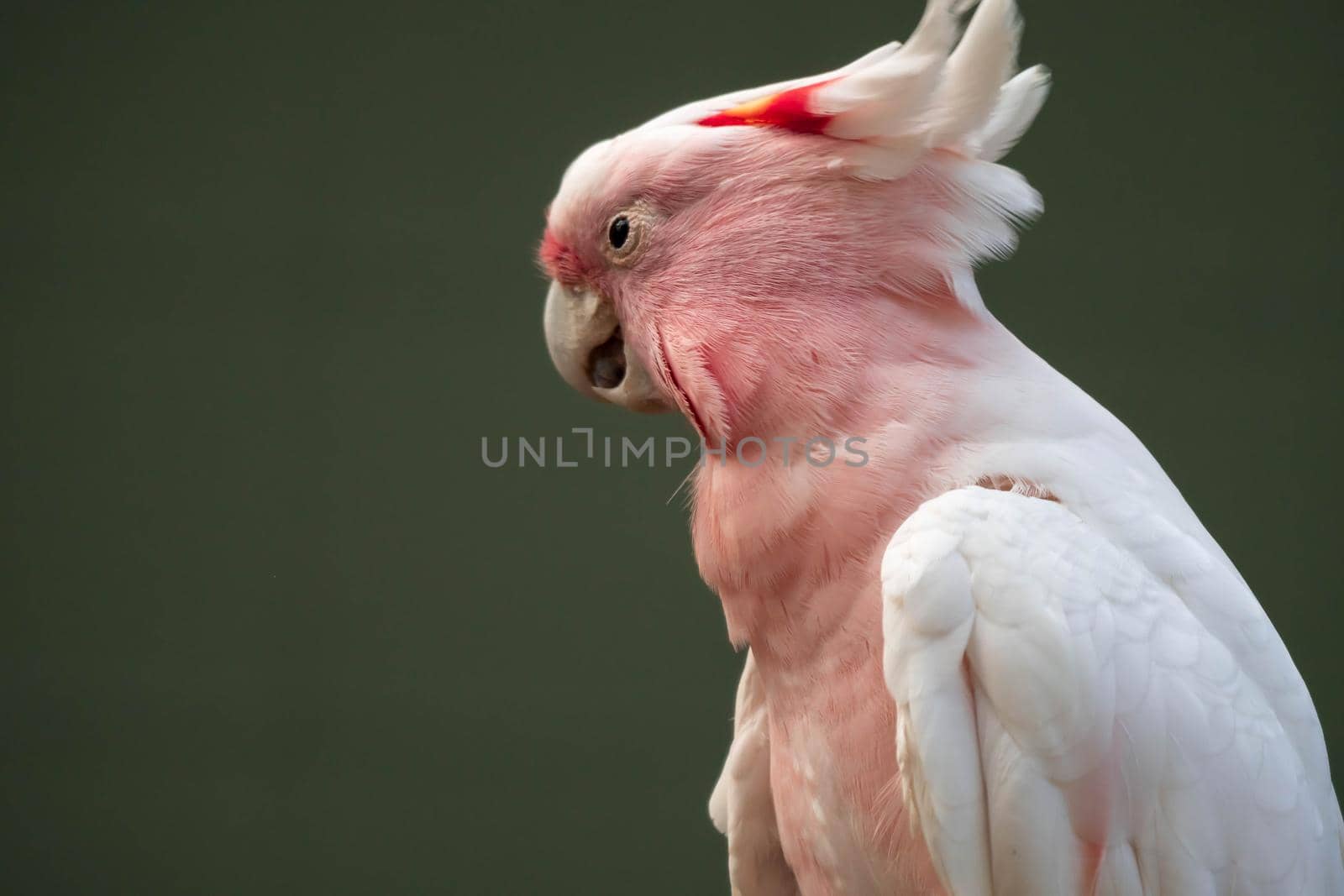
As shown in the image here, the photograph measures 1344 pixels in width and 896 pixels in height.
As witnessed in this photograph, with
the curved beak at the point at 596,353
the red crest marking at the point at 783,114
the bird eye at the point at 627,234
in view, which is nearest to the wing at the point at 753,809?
the curved beak at the point at 596,353

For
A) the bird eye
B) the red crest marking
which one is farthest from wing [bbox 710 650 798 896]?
the red crest marking

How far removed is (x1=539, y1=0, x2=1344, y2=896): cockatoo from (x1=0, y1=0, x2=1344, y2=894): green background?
48.8 inches

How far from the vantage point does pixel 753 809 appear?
1.66 m

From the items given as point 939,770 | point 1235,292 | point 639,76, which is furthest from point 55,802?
point 1235,292

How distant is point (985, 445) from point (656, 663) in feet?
5.11

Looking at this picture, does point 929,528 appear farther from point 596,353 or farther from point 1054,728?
point 596,353

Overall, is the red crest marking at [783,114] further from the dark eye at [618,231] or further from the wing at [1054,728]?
the wing at [1054,728]

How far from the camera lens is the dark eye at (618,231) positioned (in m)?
1.44

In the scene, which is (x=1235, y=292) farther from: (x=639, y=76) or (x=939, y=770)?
(x=939, y=770)

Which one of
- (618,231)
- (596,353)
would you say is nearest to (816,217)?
(618,231)

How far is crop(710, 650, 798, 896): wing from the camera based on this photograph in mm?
1646

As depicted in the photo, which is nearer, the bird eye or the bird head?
the bird head

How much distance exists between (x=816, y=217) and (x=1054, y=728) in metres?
0.57

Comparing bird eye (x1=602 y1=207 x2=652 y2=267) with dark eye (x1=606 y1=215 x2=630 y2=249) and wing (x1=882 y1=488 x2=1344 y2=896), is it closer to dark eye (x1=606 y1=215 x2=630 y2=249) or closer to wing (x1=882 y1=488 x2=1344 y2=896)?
dark eye (x1=606 y1=215 x2=630 y2=249)
